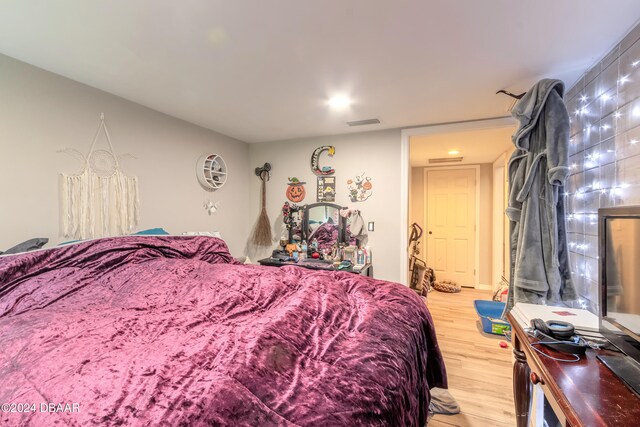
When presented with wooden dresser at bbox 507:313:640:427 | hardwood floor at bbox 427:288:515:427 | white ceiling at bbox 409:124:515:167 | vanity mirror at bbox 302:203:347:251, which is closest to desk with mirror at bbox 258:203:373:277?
vanity mirror at bbox 302:203:347:251

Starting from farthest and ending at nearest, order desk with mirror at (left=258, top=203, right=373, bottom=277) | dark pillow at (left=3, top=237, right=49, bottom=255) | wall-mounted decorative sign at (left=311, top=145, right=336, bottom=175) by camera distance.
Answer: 1. wall-mounted decorative sign at (left=311, top=145, right=336, bottom=175)
2. desk with mirror at (left=258, top=203, right=373, bottom=277)
3. dark pillow at (left=3, top=237, right=49, bottom=255)

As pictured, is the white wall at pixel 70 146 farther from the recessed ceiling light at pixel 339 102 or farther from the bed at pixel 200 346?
the recessed ceiling light at pixel 339 102

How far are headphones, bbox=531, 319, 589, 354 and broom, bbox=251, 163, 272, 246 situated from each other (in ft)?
9.47

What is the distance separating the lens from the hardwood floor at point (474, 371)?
1652mm

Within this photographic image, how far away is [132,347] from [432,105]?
8.35 ft

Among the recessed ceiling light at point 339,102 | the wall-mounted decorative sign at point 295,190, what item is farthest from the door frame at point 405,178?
the wall-mounted decorative sign at point 295,190

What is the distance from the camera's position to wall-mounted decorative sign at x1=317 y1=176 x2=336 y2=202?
3219 mm

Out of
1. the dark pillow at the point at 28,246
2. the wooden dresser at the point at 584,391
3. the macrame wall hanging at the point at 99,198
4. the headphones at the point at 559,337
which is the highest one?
the macrame wall hanging at the point at 99,198

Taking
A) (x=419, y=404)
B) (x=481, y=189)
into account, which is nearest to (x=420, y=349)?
(x=419, y=404)

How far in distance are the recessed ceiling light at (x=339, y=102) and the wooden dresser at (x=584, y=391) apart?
1949 mm

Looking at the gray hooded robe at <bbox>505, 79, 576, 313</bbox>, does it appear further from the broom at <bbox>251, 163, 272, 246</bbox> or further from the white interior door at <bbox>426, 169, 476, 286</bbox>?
the white interior door at <bbox>426, 169, 476, 286</bbox>

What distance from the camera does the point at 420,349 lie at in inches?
46.0

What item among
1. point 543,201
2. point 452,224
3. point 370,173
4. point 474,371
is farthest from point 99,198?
point 452,224

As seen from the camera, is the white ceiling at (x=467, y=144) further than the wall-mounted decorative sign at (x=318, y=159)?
No
